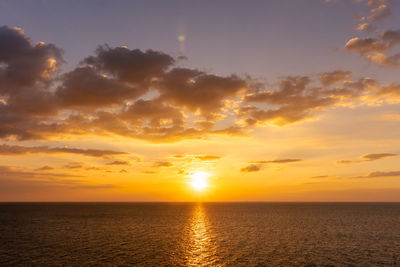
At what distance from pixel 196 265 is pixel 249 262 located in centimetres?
863

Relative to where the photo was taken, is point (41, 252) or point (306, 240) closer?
point (41, 252)

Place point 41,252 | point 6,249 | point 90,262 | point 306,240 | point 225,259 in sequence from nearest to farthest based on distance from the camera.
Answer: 1. point 90,262
2. point 225,259
3. point 41,252
4. point 6,249
5. point 306,240

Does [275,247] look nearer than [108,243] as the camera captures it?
Yes

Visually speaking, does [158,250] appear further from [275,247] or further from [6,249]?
[6,249]

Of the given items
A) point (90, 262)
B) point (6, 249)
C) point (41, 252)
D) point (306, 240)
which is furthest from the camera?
point (306, 240)

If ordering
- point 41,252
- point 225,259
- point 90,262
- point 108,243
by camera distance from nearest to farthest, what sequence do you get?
point 90,262 < point 225,259 < point 41,252 < point 108,243

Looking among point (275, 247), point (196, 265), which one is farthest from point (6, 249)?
point (275, 247)

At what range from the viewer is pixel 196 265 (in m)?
46.2

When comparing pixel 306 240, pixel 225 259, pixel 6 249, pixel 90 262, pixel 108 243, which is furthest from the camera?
pixel 306 240

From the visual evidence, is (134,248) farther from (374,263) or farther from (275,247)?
(374,263)

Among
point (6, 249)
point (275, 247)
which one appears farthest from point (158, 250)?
point (6, 249)

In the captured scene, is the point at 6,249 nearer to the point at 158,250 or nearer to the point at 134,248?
the point at 134,248

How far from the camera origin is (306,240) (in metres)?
69.4

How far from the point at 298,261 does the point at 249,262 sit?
816 centimetres
